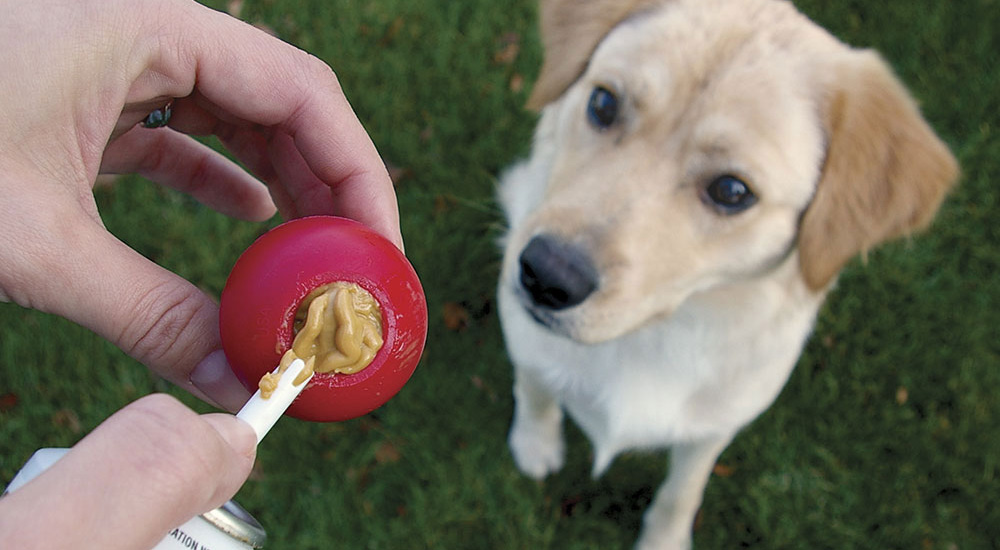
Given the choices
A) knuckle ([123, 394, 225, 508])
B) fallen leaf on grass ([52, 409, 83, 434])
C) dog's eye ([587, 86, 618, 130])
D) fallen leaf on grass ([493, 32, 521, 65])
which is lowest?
fallen leaf on grass ([52, 409, 83, 434])

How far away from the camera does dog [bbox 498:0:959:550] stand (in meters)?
2.16

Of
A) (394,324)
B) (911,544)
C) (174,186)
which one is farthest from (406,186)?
(911,544)

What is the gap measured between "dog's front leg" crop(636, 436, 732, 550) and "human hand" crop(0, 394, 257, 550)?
2.06 m

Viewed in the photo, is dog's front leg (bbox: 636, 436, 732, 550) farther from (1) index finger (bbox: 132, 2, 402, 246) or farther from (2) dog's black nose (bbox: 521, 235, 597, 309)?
(1) index finger (bbox: 132, 2, 402, 246)

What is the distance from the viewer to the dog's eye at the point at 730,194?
221cm

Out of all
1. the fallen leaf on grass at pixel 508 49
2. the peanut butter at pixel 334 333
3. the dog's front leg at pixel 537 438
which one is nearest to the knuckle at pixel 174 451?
the peanut butter at pixel 334 333

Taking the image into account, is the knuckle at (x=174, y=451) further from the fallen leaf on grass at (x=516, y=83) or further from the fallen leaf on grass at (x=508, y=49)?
the fallen leaf on grass at (x=508, y=49)

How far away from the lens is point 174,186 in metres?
2.48

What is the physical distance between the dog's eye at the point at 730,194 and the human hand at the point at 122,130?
3.28 feet

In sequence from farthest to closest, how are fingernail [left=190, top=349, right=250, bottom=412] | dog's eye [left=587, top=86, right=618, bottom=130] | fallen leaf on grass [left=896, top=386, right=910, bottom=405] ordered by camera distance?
fallen leaf on grass [left=896, top=386, right=910, bottom=405], dog's eye [left=587, top=86, right=618, bottom=130], fingernail [left=190, top=349, right=250, bottom=412]

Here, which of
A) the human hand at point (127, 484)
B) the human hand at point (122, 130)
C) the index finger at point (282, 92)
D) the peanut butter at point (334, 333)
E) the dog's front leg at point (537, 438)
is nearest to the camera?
the human hand at point (127, 484)

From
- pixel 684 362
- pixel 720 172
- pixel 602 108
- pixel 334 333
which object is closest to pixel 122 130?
pixel 334 333

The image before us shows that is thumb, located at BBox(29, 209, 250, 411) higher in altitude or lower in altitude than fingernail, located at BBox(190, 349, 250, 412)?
higher

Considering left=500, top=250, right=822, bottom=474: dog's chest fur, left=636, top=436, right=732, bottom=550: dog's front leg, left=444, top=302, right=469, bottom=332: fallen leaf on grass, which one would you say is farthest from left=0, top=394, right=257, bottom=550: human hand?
left=444, top=302, right=469, bottom=332: fallen leaf on grass
